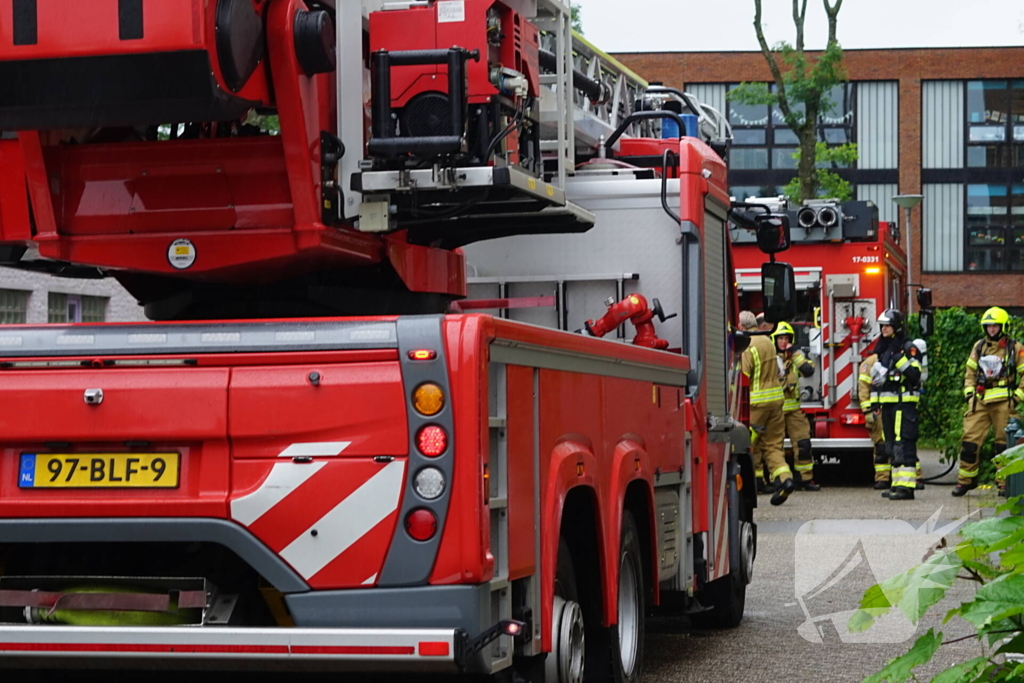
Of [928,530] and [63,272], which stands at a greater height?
[63,272]

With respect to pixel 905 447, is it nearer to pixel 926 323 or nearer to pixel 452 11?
pixel 926 323

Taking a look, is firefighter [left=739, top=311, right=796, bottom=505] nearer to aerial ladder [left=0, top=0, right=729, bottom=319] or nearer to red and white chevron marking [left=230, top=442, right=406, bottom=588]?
aerial ladder [left=0, top=0, right=729, bottom=319]

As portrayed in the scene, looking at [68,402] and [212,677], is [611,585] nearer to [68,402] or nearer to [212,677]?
[212,677]

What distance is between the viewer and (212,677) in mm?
5375

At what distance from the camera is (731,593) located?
9125 mm

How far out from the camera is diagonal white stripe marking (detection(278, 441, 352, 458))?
15.2 ft

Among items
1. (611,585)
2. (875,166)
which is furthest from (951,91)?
(611,585)

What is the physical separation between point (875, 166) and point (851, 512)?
39.3 meters

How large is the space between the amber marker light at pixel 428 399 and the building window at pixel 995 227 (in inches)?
2038

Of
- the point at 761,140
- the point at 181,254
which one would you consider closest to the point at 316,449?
the point at 181,254

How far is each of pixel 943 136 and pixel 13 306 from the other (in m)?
39.6

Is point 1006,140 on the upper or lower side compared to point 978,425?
upper

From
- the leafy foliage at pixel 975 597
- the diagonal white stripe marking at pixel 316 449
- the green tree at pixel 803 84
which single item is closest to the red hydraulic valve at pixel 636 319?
the diagonal white stripe marking at pixel 316 449

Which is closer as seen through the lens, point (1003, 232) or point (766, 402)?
point (766, 402)
